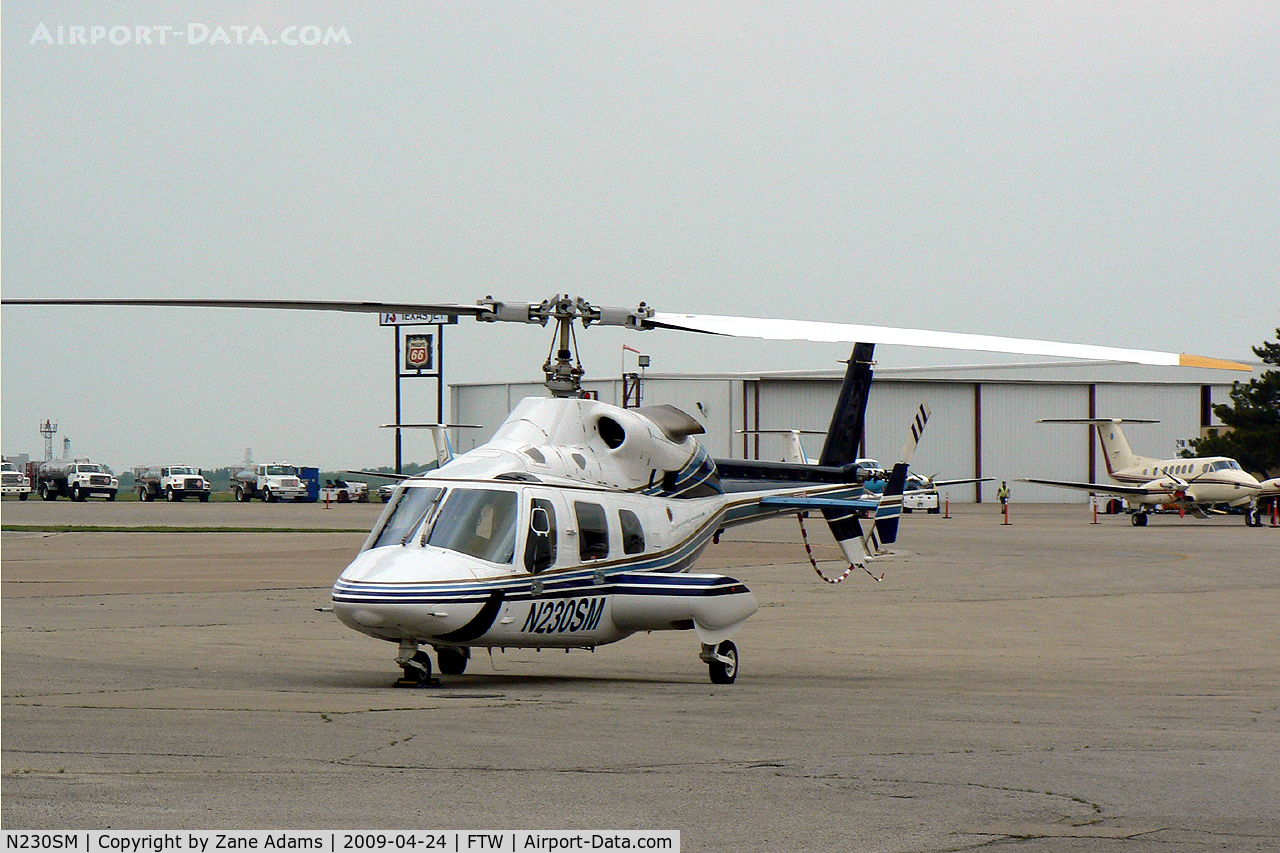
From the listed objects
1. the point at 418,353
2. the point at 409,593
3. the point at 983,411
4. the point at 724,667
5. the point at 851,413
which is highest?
the point at 418,353

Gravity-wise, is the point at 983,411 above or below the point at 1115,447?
above

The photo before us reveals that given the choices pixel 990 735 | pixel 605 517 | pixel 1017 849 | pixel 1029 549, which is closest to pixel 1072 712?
pixel 990 735

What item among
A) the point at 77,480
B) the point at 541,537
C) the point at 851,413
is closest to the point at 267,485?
the point at 77,480

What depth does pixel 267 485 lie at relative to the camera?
3152 inches

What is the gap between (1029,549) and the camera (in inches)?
1403

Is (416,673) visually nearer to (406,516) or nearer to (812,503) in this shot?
(406,516)

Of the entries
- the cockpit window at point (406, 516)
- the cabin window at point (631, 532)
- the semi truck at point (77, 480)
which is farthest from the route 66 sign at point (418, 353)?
the cockpit window at point (406, 516)

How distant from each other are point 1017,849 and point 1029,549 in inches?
1201

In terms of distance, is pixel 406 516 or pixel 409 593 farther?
pixel 406 516

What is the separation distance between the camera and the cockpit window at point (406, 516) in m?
12.0

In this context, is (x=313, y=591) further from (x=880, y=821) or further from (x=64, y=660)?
(x=880, y=821)

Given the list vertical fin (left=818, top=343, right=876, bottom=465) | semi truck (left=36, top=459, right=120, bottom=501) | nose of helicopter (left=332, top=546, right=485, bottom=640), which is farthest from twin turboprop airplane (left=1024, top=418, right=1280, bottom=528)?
semi truck (left=36, top=459, right=120, bottom=501)

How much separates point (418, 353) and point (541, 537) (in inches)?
2473

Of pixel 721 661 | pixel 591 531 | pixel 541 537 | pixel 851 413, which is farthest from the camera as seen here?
pixel 851 413
